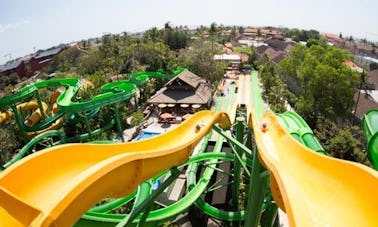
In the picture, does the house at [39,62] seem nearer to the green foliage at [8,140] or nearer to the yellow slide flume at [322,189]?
the green foliage at [8,140]

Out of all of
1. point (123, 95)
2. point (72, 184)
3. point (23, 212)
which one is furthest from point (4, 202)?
point (123, 95)

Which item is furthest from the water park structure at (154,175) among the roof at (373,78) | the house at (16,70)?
the house at (16,70)

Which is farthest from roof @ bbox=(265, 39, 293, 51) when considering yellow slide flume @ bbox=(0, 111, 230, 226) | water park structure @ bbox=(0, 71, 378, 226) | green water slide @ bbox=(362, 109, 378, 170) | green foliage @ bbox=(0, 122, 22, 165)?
yellow slide flume @ bbox=(0, 111, 230, 226)

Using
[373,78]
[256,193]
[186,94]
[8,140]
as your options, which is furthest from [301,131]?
[373,78]

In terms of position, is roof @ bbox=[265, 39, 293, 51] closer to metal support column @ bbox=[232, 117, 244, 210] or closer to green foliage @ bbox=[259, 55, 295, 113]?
green foliage @ bbox=[259, 55, 295, 113]

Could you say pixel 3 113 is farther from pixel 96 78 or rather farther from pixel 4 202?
pixel 4 202

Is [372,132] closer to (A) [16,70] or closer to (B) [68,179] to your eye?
(B) [68,179]

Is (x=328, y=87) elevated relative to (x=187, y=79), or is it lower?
elevated
